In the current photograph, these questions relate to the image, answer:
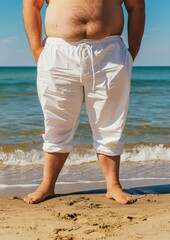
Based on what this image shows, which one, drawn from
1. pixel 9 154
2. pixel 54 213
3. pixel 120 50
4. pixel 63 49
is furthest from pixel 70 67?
pixel 9 154

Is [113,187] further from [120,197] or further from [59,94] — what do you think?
[59,94]

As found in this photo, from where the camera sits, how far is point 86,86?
3848 millimetres

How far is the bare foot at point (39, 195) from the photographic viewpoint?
394cm

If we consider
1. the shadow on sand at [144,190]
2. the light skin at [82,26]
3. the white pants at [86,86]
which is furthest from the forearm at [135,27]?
the shadow on sand at [144,190]

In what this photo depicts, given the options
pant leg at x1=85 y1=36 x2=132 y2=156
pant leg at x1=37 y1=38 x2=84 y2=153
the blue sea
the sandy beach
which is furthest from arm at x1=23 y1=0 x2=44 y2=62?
the blue sea

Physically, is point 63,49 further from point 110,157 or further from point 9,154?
point 9,154

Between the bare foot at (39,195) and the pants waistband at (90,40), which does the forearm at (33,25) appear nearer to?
the pants waistband at (90,40)

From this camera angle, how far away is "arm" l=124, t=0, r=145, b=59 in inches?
157

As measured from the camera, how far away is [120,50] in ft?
12.6

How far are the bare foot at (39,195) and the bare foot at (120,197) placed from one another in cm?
47

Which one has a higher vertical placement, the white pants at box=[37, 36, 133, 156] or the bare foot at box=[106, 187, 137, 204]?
the white pants at box=[37, 36, 133, 156]

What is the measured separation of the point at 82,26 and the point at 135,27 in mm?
464

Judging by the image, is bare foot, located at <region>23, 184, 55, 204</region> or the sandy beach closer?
the sandy beach

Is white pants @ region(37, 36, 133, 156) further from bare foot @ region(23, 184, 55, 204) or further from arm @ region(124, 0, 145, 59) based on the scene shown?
bare foot @ region(23, 184, 55, 204)
